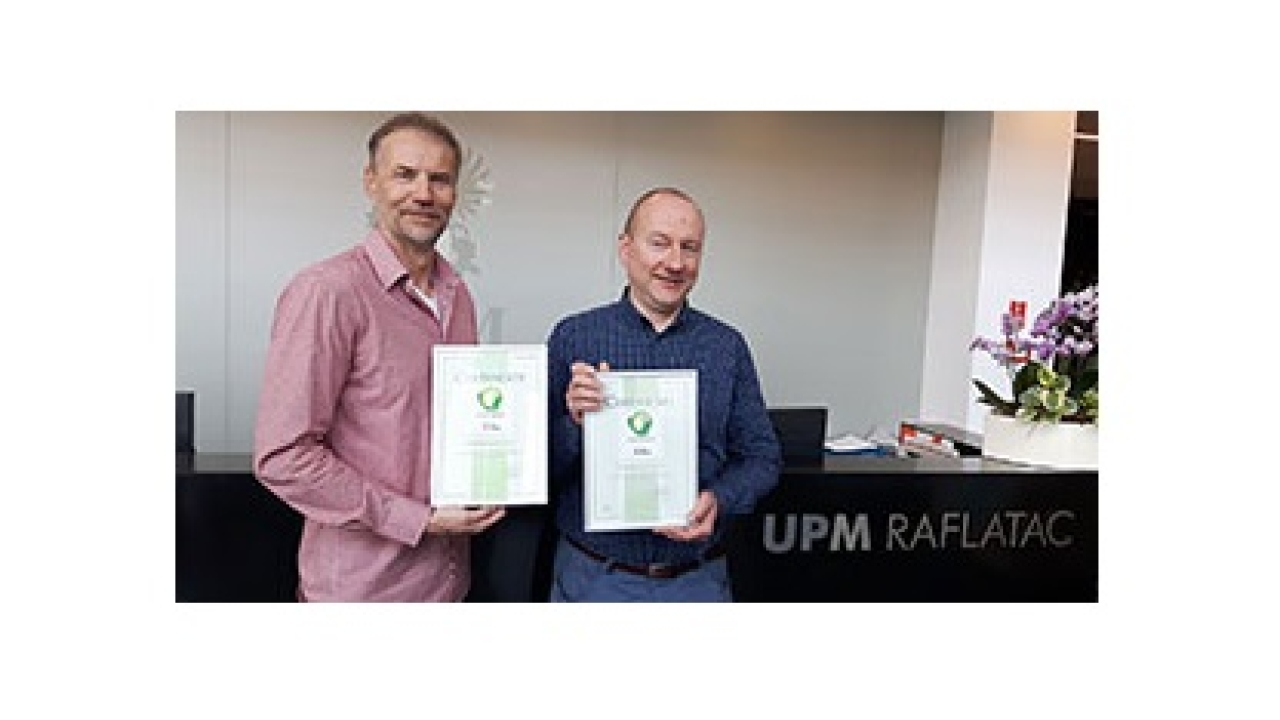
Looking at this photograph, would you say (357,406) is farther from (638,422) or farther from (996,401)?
(996,401)

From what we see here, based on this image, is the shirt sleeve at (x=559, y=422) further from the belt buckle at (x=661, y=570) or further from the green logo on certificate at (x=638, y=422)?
the belt buckle at (x=661, y=570)

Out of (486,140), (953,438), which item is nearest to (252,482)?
(486,140)

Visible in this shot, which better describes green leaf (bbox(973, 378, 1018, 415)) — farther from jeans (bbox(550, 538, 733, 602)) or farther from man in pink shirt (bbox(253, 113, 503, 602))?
man in pink shirt (bbox(253, 113, 503, 602))

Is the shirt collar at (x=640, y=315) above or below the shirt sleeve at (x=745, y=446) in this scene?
above

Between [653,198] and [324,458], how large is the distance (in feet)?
2.50

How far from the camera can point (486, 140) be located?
1.99 meters

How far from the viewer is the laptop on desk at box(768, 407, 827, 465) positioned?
2186 mm

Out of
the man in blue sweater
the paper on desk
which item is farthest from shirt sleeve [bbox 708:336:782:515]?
the paper on desk

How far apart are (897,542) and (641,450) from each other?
718mm

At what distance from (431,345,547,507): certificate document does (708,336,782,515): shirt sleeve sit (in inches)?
14.5

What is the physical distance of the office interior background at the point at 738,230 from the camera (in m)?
1.95

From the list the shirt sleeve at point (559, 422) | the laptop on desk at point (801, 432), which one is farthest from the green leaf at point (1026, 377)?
the shirt sleeve at point (559, 422)

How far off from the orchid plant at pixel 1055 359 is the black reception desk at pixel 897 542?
0.50 feet

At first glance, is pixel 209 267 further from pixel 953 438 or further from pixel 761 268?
pixel 953 438
